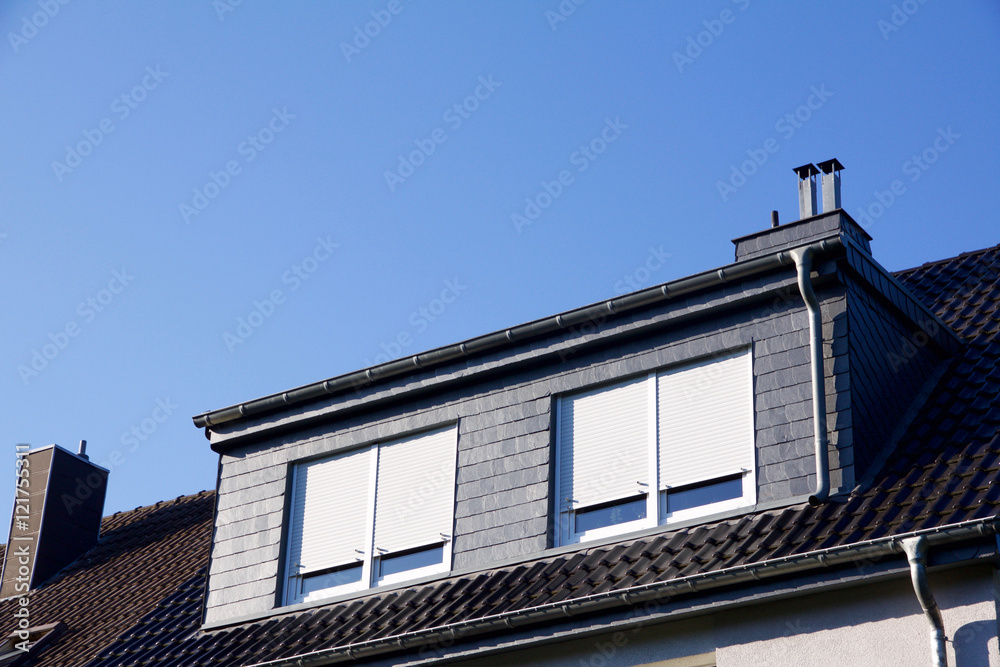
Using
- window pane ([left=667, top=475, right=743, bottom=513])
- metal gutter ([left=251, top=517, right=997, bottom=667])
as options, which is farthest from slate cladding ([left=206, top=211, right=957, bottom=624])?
metal gutter ([left=251, top=517, right=997, bottom=667])

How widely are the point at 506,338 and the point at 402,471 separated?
1757 millimetres

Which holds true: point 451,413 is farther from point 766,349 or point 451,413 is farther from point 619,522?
point 766,349

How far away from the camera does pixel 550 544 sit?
39.4ft

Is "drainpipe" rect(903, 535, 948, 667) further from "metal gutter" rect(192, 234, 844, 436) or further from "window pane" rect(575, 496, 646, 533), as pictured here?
"metal gutter" rect(192, 234, 844, 436)

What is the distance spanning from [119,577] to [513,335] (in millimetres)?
8557

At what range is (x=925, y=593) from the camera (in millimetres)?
9023

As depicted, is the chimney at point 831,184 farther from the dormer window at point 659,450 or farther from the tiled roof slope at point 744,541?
the dormer window at point 659,450

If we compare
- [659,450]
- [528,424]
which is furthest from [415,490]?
[659,450]

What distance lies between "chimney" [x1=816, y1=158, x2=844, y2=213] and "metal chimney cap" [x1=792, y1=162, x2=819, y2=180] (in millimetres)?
102

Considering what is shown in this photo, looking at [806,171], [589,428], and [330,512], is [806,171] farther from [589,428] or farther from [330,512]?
[330,512]

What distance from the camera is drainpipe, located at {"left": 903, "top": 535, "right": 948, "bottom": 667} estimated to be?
29.4ft

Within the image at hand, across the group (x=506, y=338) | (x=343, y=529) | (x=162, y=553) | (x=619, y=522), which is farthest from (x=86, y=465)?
(x=619, y=522)

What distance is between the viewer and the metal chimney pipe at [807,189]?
14227 millimetres

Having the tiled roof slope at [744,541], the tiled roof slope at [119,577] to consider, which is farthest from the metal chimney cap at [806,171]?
the tiled roof slope at [119,577]
